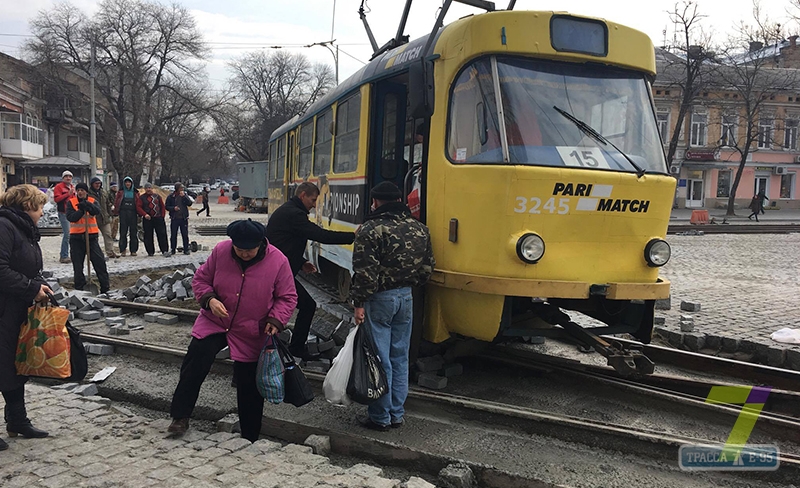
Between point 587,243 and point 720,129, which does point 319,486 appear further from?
point 720,129

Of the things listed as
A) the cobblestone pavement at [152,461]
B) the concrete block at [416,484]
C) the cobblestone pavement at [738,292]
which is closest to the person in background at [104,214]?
the cobblestone pavement at [152,461]

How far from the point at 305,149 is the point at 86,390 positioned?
539 cm

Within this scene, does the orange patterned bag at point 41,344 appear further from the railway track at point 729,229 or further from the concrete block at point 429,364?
the railway track at point 729,229

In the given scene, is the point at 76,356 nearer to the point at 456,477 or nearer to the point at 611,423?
the point at 456,477

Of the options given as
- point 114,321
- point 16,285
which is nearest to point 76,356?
point 16,285

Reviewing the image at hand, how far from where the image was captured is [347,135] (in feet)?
23.8

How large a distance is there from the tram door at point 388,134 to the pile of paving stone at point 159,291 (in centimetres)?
480

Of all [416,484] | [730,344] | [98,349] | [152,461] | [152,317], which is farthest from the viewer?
[152,317]

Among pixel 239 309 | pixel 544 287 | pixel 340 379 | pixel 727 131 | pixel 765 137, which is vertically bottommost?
pixel 340 379

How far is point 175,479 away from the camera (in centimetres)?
368

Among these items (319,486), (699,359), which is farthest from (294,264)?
(699,359)

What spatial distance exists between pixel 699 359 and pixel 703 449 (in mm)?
2389

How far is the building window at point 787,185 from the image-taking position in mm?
44188

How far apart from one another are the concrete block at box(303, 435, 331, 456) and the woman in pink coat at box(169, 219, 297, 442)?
469mm
